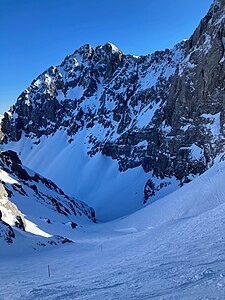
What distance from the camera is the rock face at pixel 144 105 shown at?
246ft

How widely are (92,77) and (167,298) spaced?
576ft

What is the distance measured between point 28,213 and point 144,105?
92.6m

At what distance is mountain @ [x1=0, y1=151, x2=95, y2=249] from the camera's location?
24781 millimetres

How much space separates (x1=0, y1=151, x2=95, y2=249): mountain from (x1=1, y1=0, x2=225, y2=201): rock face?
114 ft

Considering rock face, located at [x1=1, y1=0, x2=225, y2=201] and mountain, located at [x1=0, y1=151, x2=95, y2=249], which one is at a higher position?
rock face, located at [x1=1, y1=0, x2=225, y2=201]

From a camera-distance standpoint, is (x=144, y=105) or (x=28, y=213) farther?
(x=144, y=105)

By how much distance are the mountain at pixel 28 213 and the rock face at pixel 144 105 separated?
3480 cm

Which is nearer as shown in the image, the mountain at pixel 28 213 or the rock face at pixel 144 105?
the mountain at pixel 28 213

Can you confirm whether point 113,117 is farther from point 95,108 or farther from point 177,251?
point 177,251

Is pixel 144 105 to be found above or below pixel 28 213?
above

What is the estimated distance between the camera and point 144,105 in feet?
409

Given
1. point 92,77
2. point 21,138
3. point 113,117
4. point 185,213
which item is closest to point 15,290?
point 185,213

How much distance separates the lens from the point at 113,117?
142 meters

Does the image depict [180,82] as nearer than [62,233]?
No
